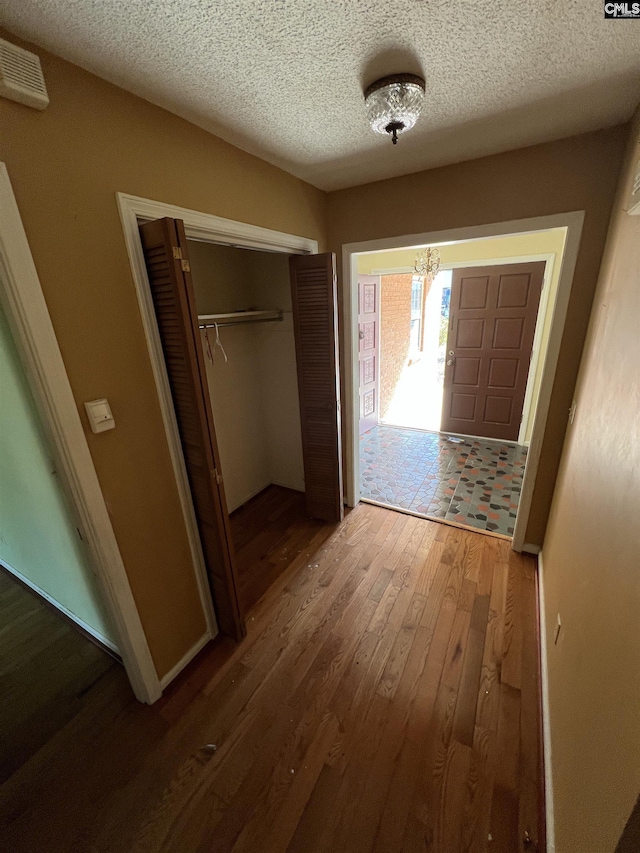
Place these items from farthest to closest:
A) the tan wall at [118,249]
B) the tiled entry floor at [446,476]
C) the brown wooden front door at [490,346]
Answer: the brown wooden front door at [490,346] < the tiled entry floor at [446,476] < the tan wall at [118,249]

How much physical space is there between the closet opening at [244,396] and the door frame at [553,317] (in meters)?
0.28

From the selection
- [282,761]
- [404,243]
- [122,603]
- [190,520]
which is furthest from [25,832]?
[404,243]

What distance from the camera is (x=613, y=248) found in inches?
57.8

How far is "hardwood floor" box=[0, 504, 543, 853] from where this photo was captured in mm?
1143

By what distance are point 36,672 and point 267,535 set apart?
1.47 metres

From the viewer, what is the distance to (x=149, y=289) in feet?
4.27

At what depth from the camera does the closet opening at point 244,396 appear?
1334 millimetres

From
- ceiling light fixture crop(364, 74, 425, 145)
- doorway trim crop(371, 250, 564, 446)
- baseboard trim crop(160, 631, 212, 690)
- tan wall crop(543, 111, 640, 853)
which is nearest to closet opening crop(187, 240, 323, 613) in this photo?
baseboard trim crop(160, 631, 212, 690)

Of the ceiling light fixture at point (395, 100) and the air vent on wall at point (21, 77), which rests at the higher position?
the ceiling light fixture at point (395, 100)

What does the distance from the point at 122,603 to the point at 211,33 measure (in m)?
1.97

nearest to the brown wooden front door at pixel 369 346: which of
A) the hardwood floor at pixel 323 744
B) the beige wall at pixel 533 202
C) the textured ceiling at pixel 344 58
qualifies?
the beige wall at pixel 533 202

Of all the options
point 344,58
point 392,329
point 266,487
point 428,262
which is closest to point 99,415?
point 344,58

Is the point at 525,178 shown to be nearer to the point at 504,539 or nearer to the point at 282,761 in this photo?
the point at 504,539

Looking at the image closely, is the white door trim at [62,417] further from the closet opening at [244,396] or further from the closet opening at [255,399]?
the closet opening at [255,399]
